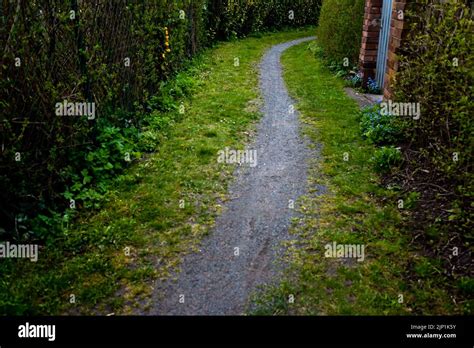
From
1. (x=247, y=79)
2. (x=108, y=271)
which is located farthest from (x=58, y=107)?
(x=247, y=79)

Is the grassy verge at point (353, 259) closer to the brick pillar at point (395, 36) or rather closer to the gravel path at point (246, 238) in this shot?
the gravel path at point (246, 238)

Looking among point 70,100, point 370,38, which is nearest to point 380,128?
point 370,38

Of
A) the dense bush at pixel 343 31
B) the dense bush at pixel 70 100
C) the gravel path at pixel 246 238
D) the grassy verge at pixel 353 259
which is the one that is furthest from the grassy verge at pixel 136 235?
the dense bush at pixel 343 31

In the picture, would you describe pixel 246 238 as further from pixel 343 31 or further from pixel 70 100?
pixel 343 31

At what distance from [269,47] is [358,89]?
771 cm

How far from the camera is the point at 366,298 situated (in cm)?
361

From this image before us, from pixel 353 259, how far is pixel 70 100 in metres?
3.52

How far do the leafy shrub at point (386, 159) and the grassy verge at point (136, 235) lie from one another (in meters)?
1.97

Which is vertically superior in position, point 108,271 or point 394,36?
point 394,36

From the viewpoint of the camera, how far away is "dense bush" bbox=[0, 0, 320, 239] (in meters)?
4.25

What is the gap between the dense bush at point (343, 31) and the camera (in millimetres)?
10925

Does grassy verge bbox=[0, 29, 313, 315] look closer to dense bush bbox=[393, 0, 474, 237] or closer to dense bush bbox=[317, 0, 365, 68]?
dense bush bbox=[393, 0, 474, 237]

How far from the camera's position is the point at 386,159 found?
588cm

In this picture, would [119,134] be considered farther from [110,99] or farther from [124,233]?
[124,233]
